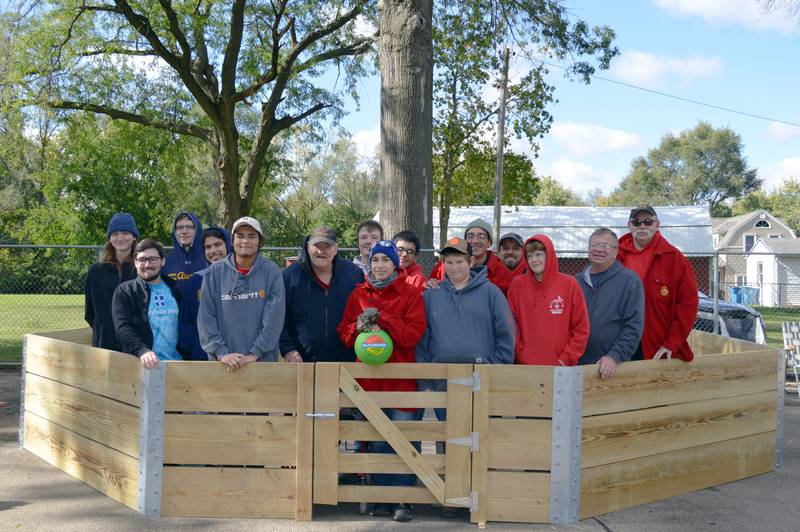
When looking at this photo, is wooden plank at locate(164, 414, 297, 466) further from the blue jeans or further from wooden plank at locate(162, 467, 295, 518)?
the blue jeans

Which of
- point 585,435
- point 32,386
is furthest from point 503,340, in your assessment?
point 32,386

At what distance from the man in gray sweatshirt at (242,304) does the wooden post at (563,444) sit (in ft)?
6.46

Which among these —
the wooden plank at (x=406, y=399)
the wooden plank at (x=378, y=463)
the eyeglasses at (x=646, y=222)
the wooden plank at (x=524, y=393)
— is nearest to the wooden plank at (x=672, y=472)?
the wooden plank at (x=524, y=393)

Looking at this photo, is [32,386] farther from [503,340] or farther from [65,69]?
[65,69]

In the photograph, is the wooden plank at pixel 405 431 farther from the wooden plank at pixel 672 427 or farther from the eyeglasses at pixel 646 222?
the eyeglasses at pixel 646 222

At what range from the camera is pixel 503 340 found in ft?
15.9

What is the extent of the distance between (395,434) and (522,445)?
0.86 metres

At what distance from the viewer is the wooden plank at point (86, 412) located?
4957 mm

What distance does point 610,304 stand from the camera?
525 cm

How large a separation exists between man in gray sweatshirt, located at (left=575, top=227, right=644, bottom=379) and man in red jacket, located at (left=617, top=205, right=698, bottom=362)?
47 cm

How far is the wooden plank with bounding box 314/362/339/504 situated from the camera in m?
4.70

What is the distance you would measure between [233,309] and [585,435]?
2.57 meters

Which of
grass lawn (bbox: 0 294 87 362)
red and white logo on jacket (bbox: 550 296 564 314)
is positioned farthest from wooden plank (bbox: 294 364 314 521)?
grass lawn (bbox: 0 294 87 362)

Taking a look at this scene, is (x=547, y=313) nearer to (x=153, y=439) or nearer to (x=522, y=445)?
(x=522, y=445)
